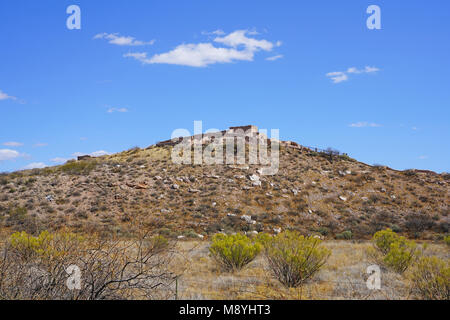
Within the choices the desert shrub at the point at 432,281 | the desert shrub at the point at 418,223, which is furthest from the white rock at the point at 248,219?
the desert shrub at the point at 432,281

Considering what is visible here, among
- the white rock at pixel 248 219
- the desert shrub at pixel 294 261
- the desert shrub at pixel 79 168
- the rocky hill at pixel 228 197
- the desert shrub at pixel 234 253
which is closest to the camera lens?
the desert shrub at pixel 294 261

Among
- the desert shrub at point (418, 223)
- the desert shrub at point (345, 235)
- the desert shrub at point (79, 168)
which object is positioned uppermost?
the desert shrub at point (79, 168)

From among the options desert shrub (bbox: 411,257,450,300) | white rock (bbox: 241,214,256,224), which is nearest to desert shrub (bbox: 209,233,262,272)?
desert shrub (bbox: 411,257,450,300)

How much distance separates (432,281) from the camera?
342 inches

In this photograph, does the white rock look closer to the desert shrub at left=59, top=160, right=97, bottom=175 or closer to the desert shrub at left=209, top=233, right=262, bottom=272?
the desert shrub at left=209, top=233, right=262, bottom=272

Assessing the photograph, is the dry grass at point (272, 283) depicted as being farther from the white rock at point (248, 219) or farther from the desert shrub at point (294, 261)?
the white rock at point (248, 219)

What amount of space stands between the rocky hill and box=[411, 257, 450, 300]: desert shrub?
58.5 feet

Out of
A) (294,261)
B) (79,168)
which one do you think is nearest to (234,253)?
(294,261)

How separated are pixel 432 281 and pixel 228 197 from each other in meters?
25.1

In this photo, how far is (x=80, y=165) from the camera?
39844 mm

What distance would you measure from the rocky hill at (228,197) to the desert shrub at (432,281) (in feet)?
58.5

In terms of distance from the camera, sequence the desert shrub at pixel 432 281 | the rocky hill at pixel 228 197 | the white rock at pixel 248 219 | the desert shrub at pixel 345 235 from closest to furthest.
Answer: the desert shrub at pixel 432 281
the desert shrub at pixel 345 235
the rocky hill at pixel 228 197
the white rock at pixel 248 219

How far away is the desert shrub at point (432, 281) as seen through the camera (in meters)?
8.39

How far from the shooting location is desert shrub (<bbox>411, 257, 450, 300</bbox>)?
8.39 metres
